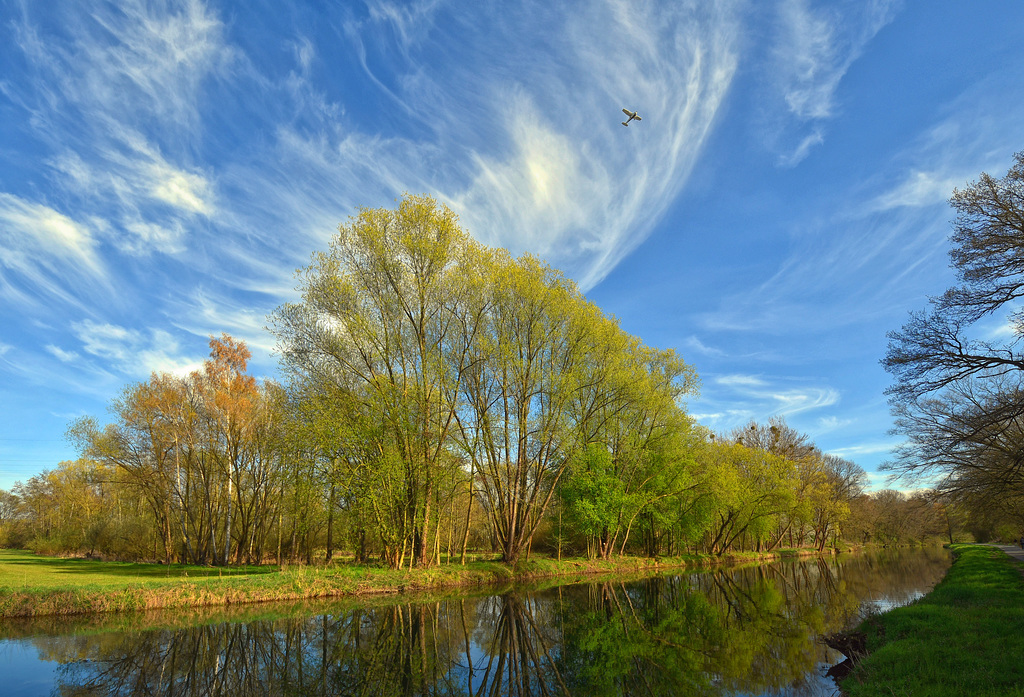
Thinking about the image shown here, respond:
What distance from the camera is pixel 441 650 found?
12.8m

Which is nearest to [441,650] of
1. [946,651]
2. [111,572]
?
[946,651]

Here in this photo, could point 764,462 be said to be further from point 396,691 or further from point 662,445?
point 396,691

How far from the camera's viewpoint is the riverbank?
1650cm

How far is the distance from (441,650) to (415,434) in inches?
581

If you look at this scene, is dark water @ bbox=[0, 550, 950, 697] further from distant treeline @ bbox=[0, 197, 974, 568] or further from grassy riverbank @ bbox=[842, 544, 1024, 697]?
distant treeline @ bbox=[0, 197, 974, 568]

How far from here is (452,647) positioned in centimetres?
1316

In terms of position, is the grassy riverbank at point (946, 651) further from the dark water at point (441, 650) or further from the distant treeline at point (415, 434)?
the distant treeline at point (415, 434)

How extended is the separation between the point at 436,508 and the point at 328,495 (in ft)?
21.2

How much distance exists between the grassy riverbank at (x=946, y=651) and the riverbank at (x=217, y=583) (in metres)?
18.8

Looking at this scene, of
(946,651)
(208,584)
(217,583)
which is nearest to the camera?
(946,651)

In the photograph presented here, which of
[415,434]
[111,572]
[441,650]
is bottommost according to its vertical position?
[441,650]

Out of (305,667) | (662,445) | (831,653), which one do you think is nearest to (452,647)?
(305,667)

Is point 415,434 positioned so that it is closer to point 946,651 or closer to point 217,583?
point 217,583

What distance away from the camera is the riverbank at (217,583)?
16.5 metres
